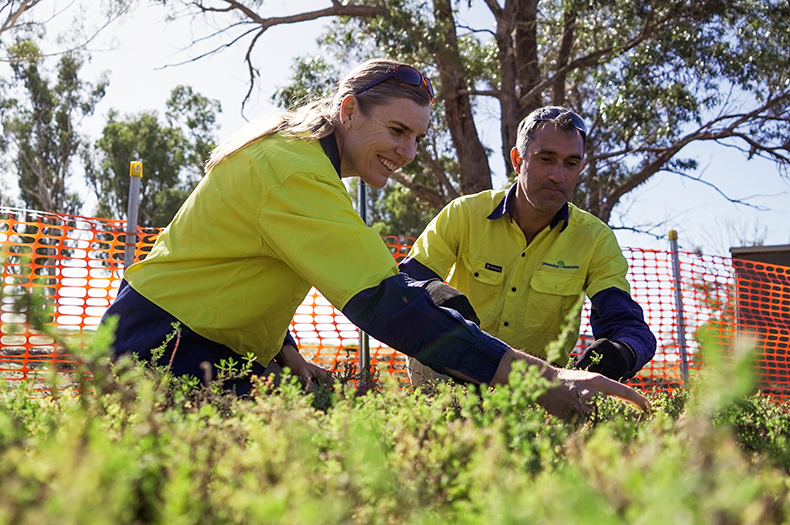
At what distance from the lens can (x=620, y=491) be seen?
834 millimetres

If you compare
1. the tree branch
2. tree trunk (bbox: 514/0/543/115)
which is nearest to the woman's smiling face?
tree trunk (bbox: 514/0/543/115)

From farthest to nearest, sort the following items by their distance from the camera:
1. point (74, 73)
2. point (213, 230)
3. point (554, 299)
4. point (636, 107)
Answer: point (74, 73) < point (636, 107) < point (554, 299) < point (213, 230)

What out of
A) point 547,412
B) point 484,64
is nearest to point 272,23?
point 484,64

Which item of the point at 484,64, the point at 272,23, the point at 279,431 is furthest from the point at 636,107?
the point at 279,431

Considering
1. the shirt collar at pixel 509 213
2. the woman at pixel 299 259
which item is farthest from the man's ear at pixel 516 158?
the woman at pixel 299 259

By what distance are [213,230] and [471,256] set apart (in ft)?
6.22

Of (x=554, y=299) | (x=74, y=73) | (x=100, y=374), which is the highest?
(x=74, y=73)

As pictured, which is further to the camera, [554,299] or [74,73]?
[74,73]

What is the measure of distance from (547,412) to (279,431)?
89cm

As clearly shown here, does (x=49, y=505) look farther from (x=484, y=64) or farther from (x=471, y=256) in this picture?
(x=484, y=64)

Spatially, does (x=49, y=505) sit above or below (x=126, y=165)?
below

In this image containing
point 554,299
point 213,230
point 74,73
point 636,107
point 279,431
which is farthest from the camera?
point 74,73

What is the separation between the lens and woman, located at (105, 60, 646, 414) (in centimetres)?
196

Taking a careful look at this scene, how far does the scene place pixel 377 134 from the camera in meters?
2.85
